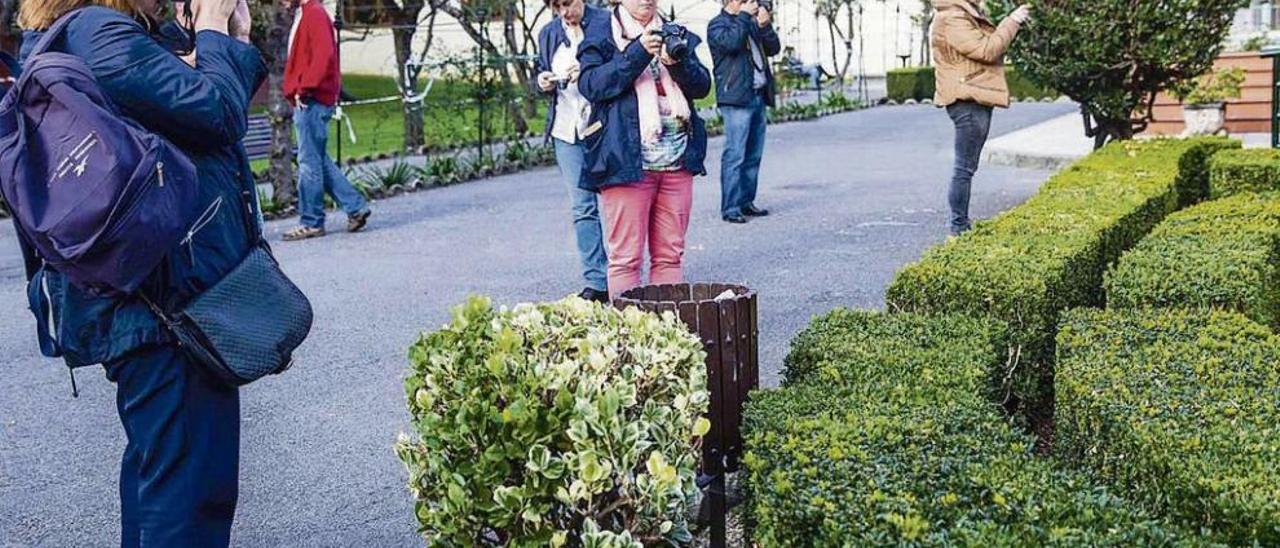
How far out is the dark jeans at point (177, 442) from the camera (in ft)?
10.2

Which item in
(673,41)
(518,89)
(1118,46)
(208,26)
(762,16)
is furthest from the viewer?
(518,89)

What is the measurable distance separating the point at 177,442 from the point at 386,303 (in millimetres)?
4593

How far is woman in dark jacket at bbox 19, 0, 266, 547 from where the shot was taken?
2.99 meters

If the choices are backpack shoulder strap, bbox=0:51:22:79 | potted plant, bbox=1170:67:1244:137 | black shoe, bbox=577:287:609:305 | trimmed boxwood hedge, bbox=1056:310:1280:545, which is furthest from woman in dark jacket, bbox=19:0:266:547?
potted plant, bbox=1170:67:1244:137

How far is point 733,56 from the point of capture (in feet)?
33.3

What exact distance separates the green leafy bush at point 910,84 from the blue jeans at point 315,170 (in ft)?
71.7

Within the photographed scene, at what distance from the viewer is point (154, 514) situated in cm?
319

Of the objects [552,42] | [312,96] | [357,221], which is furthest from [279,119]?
[552,42]

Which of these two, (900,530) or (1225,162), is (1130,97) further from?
(900,530)

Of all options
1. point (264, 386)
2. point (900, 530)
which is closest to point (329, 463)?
point (264, 386)

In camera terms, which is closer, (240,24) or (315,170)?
(240,24)

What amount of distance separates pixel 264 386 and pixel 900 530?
13.2 ft

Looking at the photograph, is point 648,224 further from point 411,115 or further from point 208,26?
point 411,115

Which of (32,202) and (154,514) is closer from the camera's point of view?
(32,202)
